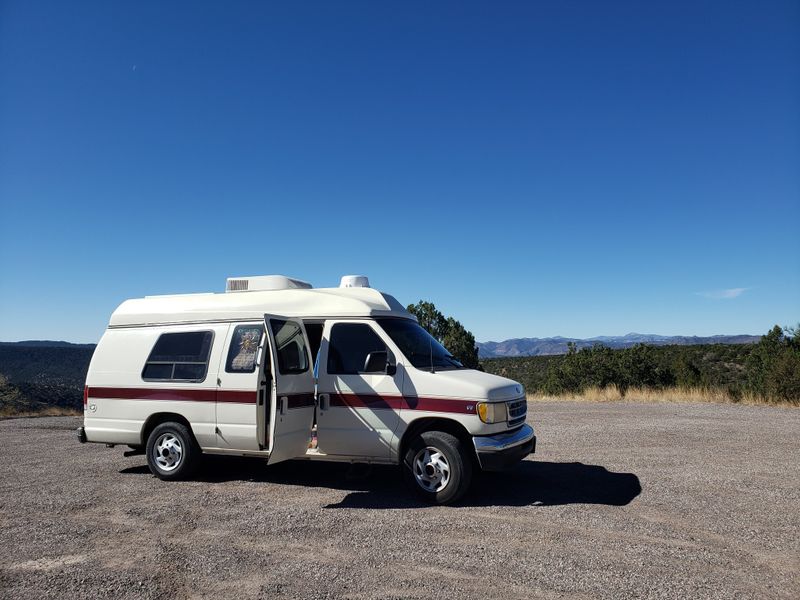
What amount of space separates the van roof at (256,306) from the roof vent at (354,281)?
19.2 inches

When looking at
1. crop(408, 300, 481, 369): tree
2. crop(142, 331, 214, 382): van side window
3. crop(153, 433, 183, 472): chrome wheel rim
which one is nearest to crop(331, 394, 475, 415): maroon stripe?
crop(142, 331, 214, 382): van side window

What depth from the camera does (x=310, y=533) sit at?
17.9 feet

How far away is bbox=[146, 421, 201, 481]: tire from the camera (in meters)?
7.65

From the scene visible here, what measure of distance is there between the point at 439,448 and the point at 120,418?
4788 mm

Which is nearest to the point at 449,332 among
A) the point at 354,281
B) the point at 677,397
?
the point at 677,397

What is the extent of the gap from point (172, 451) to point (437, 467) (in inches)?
151

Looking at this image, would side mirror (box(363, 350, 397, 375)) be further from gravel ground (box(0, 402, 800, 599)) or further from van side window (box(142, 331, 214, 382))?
van side window (box(142, 331, 214, 382))

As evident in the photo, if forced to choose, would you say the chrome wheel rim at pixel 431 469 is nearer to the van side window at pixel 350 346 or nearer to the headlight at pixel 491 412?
the headlight at pixel 491 412

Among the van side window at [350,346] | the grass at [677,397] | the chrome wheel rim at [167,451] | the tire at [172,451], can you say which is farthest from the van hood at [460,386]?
the grass at [677,397]

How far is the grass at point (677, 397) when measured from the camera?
1730 cm

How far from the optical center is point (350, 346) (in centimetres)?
731

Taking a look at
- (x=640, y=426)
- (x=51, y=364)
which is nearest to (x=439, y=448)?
(x=640, y=426)

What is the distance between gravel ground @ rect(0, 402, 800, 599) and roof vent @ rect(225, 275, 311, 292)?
2773 mm

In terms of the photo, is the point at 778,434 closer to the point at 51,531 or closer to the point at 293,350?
the point at 293,350
